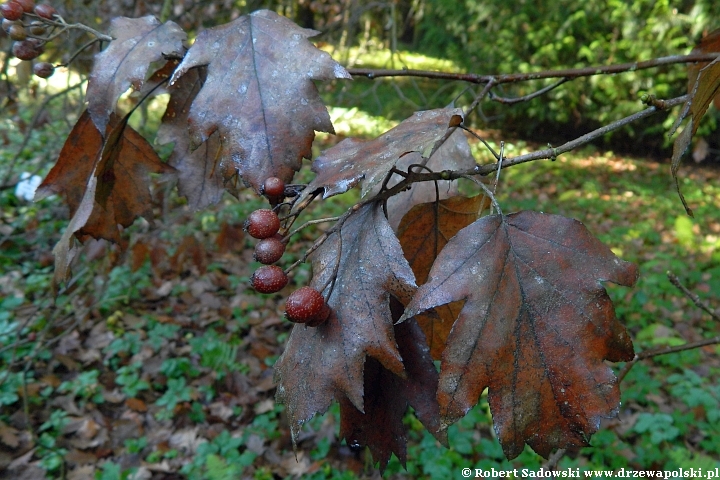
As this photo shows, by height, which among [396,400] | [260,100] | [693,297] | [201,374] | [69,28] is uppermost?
[69,28]

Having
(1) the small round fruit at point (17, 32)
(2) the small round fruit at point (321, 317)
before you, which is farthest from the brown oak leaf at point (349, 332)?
(1) the small round fruit at point (17, 32)

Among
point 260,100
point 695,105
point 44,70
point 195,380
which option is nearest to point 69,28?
point 44,70

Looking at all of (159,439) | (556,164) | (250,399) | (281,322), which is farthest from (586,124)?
(159,439)

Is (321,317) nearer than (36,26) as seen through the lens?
Yes

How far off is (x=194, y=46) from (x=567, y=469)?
2.64 meters

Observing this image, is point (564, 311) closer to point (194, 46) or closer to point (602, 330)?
point (602, 330)

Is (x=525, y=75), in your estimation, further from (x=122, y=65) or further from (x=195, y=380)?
(x=195, y=380)

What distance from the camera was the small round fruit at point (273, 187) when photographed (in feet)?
2.30

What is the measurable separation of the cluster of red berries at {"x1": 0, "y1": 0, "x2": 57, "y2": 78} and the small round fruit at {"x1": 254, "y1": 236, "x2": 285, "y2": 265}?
64cm

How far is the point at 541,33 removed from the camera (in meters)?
6.90

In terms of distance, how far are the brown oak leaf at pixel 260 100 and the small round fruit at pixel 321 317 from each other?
195mm

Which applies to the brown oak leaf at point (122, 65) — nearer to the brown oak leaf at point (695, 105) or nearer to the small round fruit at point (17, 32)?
the small round fruit at point (17, 32)

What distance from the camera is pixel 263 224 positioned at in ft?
2.10

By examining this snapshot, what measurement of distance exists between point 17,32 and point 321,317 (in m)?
0.75
